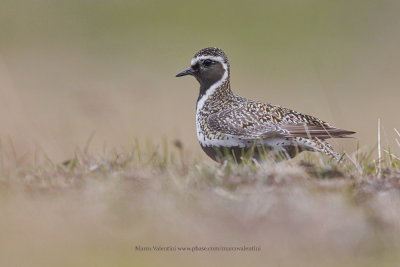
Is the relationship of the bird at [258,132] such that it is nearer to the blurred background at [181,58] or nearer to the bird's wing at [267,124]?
the bird's wing at [267,124]

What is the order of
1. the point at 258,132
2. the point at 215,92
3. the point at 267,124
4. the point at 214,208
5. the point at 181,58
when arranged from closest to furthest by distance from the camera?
the point at 214,208 → the point at 258,132 → the point at 267,124 → the point at 215,92 → the point at 181,58

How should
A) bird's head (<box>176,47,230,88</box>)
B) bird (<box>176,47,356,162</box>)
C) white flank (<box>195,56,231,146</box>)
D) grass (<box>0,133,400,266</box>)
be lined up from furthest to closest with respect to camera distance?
bird's head (<box>176,47,230,88</box>) < white flank (<box>195,56,231,146</box>) < bird (<box>176,47,356,162</box>) < grass (<box>0,133,400,266</box>)

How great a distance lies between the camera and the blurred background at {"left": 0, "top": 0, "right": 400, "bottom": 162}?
1584 cm

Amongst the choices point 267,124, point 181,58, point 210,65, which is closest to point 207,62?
point 210,65

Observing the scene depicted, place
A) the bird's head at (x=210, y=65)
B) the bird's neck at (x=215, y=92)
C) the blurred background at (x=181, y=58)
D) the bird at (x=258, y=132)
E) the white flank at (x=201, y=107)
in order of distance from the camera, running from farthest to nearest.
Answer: the blurred background at (x=181, y=58) → the bird's head at (x=210, y=65) → the bird's neck at (x=215, y=92) → the white flank at (x=201, y=107) → the bird at (x=258, y=132)

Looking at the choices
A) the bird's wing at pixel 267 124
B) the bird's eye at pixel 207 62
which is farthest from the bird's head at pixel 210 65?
the bird's wing at pixel 267 124

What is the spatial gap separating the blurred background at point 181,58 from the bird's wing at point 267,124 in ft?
13.0

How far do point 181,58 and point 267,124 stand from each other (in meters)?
15.2

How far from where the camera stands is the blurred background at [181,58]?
15.8m

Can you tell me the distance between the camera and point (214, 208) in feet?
19.9

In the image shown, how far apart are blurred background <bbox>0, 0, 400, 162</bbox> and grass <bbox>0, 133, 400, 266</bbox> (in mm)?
5166

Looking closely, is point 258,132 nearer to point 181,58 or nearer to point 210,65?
point 210,65

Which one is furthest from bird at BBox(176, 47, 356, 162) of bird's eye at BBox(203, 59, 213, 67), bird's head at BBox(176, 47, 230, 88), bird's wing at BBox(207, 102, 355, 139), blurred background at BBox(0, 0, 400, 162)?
blurred background at BBox(0, 0, 400, 162)

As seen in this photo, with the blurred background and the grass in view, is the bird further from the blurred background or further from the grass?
the blurred background
